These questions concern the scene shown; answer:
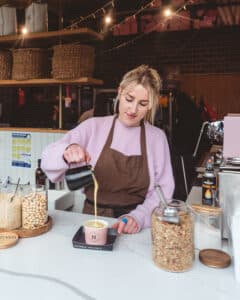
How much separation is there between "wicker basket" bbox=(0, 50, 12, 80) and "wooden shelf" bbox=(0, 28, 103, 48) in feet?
0.41

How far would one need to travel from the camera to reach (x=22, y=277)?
100 cm

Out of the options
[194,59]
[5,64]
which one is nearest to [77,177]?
[5,64]

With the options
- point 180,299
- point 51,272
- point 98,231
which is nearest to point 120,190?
point 98,231

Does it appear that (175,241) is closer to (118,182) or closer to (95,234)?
(95,234)

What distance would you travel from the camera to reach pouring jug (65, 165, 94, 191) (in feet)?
4.10

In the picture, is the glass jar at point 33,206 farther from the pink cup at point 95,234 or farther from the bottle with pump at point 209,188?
the bottle with pump at point 209,188

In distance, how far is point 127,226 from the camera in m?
1.37

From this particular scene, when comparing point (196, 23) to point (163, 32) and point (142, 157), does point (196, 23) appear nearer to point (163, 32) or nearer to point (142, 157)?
point (163, 32)

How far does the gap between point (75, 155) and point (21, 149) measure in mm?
2083

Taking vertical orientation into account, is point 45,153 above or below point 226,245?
above

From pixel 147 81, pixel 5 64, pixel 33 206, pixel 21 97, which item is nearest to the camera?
pixel 33 206

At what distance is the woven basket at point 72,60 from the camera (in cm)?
265

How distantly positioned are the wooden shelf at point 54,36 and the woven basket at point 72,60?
13 centimetres

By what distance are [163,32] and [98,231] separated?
5.86m
